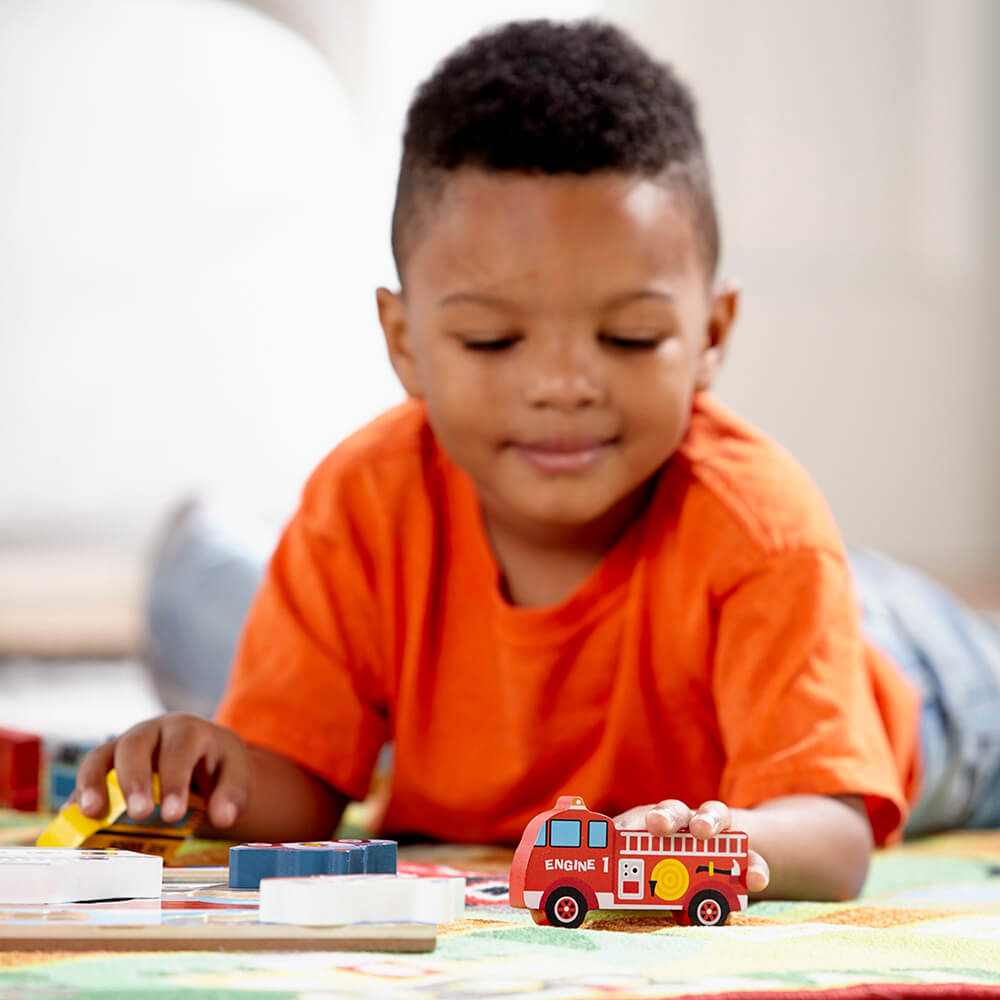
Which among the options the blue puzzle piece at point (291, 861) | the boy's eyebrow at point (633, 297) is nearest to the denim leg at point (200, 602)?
the boy's eyebrow at point (633, 297)

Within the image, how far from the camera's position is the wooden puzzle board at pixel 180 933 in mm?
533

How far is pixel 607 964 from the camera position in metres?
0.55

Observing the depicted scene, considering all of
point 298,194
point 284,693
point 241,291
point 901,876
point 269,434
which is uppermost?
point 298,194

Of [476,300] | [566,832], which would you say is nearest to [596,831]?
[566,832]

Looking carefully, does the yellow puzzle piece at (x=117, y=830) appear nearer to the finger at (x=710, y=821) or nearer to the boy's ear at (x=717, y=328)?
the finger at (x=710, y=821)

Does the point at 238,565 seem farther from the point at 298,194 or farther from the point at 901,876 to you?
the point at 298,194

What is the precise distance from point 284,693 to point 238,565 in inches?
19.2

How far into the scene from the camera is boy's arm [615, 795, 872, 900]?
2.55ft

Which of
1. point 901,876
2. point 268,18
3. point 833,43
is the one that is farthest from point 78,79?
point 901,876

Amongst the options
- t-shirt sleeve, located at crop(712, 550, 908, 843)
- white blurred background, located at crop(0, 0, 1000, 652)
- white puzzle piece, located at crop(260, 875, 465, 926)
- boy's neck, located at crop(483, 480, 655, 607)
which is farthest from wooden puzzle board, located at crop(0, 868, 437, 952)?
white blurred background, located at crop(0, 0, 1000, 652)

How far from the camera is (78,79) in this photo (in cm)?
254

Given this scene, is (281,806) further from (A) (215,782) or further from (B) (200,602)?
(B) (200,602)

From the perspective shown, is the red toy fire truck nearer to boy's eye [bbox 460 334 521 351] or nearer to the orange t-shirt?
the orange t-shirt

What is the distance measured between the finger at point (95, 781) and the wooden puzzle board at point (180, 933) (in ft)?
0.73
